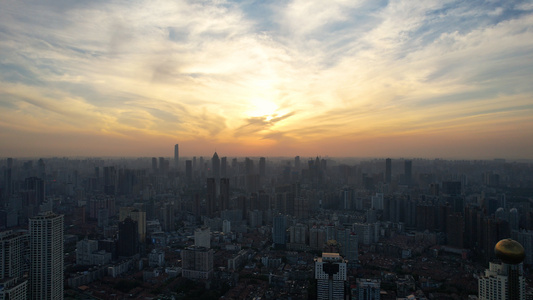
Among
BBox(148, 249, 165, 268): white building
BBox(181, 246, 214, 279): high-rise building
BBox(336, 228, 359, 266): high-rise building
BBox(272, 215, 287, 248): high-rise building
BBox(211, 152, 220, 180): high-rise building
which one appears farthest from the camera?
BBox(211, 152, 220, 180): high-rise building

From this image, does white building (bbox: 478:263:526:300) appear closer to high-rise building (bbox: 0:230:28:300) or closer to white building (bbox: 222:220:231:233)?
high-rise building (bbox: 0:230:28:300)

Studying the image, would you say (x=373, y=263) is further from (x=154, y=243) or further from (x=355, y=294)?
(x=154, y=243)

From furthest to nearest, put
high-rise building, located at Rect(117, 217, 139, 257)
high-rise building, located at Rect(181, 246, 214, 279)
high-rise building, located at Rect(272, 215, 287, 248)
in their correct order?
high-rise building, located at Rect(272, 215, 287, 248) → high-rise building, located at Rect(117, 217, 139, 257) → high-rise building, located at Rect(181, 246, 214, 279)

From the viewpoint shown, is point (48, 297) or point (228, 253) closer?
point (48, 297)

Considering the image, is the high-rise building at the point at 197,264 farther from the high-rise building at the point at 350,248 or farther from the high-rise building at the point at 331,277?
the high-rise building at the point at 350,248

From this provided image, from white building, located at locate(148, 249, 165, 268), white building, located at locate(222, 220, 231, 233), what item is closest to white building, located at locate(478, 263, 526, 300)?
white building, located at locate(148, 249, 165, 268)

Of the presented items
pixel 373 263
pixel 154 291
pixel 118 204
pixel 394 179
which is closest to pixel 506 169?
pixel 394 179
